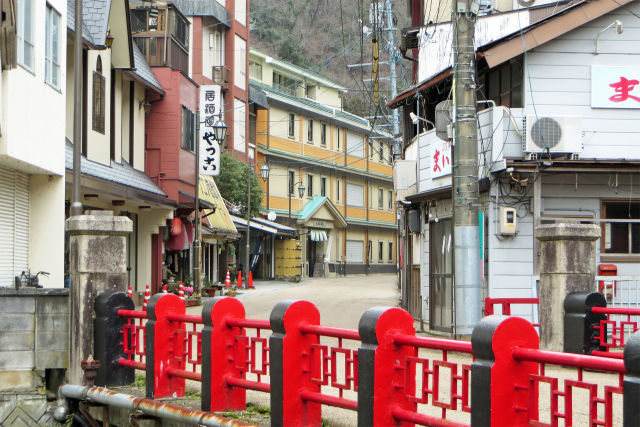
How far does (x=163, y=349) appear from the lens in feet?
38.4

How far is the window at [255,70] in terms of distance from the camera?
2307 inches

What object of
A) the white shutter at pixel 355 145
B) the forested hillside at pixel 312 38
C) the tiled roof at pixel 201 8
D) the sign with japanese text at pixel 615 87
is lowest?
the sign with japanese text at pixel 615 87

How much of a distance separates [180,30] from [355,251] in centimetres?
3816

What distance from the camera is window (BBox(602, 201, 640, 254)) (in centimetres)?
2005

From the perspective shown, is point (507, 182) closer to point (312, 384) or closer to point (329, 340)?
point (329, 340)

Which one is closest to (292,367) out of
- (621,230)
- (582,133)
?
(582,133)

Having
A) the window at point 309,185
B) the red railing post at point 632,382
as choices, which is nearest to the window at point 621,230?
the red railing post at point 632,382

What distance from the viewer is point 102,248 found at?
13.3 metres

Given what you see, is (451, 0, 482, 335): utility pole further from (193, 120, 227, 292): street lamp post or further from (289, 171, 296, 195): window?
(289, 171, 296, 195): window

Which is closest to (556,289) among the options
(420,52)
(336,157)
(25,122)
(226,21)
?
(25,122)

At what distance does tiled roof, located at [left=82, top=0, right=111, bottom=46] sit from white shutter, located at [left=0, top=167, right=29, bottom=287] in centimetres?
518

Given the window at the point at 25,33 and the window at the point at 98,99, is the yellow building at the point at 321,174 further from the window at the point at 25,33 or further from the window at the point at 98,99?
the window at the point at 25,33

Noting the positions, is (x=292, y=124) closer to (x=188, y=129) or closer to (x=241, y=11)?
(x=241, y=11)

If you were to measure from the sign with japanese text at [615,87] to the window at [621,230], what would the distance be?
213 centimetres
